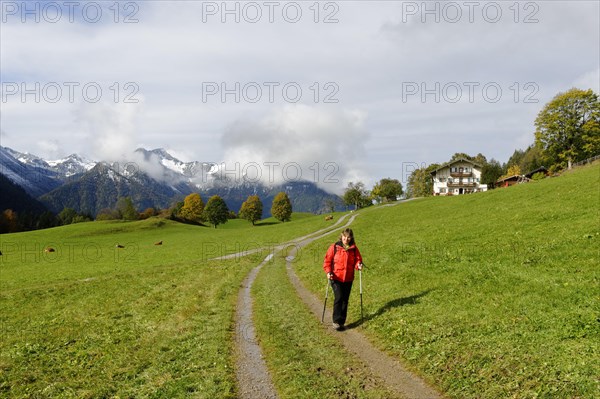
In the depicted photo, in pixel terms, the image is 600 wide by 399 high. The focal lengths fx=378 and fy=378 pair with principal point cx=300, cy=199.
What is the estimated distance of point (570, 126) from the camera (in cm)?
7731

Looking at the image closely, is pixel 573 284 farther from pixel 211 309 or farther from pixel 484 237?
pixel 211 309

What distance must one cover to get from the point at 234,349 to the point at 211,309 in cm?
679

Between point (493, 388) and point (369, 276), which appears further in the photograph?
point (369, 276)

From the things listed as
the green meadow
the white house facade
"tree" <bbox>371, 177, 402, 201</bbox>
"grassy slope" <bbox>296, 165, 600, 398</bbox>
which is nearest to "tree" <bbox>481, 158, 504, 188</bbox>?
the white house facade

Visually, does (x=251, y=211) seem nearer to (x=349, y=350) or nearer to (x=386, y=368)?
(x=349, y=350)

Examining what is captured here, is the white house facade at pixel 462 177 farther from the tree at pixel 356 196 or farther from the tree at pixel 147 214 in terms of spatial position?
the tree at pixel 147 214

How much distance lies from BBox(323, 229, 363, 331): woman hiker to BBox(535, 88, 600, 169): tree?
80651mm

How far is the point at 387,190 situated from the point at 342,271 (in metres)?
148

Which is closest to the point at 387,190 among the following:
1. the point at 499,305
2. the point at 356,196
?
the point at 356,196

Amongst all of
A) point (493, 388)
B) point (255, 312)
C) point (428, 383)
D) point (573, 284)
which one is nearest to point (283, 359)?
point (428, 383)

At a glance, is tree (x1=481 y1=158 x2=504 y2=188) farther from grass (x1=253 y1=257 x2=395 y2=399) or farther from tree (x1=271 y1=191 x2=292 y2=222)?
grass (x1=253 y1=257 x2=395 y2=399)

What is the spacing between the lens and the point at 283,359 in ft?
38.0

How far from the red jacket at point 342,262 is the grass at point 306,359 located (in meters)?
2.20

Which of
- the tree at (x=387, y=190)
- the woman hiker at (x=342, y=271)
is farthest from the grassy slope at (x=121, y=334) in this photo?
the tree at (x=387, y=190)
